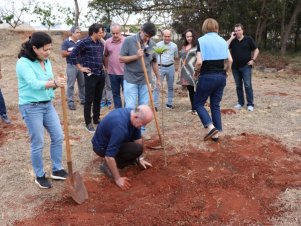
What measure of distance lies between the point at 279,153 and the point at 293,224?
178 centimetres

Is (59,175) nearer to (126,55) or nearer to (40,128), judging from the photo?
(40,128)

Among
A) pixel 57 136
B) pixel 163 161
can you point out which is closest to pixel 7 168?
pixel 57 136

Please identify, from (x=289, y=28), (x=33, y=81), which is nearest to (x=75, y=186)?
(x=33, y=81)

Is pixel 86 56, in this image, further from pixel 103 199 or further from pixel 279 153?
pixel 279 153

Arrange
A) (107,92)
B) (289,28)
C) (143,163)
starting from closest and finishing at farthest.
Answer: (143,163), (107,92), (289,28)

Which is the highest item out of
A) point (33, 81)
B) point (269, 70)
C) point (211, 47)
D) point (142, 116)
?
point (211, 47)

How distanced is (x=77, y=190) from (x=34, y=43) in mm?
1491

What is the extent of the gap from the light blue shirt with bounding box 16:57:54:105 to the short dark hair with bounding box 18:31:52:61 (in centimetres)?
5

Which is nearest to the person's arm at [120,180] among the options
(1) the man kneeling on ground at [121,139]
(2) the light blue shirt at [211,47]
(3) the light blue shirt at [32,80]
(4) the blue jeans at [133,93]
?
(1) the man kneeling on ground at [121,139]

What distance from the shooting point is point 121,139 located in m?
3.79

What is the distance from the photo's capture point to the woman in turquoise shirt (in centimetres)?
356

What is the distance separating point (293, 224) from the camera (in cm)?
339

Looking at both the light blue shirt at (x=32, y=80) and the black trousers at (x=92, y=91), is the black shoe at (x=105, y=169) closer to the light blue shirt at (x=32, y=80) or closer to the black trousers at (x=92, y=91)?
the light blue shirt at (x=32, y=80)

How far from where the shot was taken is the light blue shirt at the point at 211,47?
5.11m
